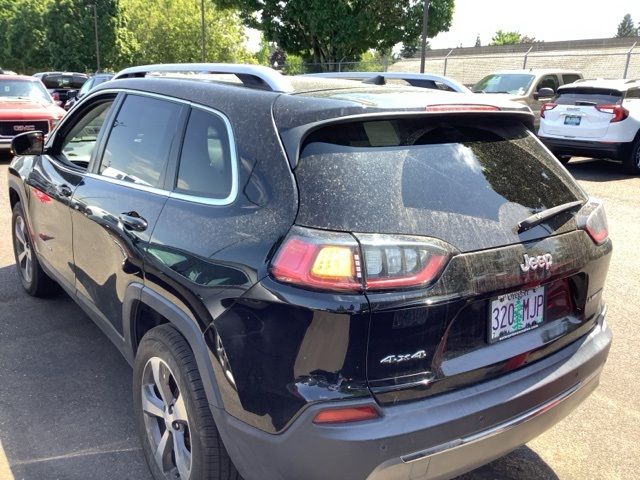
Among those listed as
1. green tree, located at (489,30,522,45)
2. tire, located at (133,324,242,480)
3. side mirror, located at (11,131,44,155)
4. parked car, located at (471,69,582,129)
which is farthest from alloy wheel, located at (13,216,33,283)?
Answer: green tree, located at (489,30,522,45)

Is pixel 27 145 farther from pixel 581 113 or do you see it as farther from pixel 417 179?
pixel 581 113

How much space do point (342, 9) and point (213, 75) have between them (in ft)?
87.3

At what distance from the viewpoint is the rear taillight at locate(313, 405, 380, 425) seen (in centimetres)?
187

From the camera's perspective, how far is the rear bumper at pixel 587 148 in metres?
10.5

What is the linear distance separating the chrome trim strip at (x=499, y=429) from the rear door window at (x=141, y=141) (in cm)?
161

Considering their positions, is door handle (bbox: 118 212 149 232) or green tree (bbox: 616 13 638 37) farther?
green tree (bbox: 616 13 638 37)

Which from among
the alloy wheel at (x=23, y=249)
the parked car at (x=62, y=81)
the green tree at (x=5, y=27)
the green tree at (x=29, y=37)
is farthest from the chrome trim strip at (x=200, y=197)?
the green tree at (x=5, y=27)

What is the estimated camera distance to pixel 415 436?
1901 mm

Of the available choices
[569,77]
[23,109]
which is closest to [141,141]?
[23,109]

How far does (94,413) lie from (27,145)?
1952 millimetres

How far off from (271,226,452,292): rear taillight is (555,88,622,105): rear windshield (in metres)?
10.2

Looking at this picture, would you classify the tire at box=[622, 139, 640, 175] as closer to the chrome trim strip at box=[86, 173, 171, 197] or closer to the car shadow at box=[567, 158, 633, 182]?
the car shadow at box=[567, 158, 633, 182]

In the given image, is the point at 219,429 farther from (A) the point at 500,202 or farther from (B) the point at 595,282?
(B) the point at 595,282

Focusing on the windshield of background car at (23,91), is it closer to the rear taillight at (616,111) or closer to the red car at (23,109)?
the red car at (23,109)
